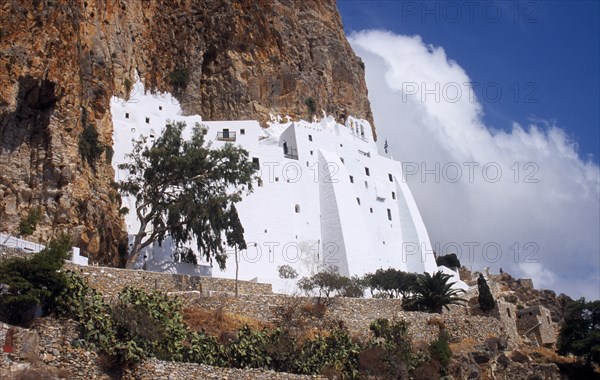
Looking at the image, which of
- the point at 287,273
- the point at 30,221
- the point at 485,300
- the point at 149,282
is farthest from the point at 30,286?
the point at 485,300

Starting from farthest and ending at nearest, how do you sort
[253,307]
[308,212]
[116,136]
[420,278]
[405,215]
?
[405,215] < [308,212] < [116,136] < [420,278] < [253,307]

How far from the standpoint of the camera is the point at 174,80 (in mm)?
47969

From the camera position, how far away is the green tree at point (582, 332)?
108 ft

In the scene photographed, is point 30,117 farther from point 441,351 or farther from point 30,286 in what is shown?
point 441,351

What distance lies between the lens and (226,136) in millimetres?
45188

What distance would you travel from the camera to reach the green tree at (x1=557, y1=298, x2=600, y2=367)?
33.0 m

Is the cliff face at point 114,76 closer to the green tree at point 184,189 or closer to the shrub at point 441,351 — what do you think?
the green tree at point 184,189

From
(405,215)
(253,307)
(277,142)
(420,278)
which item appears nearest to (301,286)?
(420,278)

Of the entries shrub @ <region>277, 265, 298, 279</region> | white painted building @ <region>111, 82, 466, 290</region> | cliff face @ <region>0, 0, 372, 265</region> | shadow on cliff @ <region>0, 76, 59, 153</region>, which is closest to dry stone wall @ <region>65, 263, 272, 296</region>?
cliff face @ <region>0, 0, 372, 265</region>

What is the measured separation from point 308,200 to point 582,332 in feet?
59.5

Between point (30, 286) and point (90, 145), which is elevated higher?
point (90, 145)

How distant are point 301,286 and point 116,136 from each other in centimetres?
1355

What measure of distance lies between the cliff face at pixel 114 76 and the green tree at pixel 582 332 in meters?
21.3

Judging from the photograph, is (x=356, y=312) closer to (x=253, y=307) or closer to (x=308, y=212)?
(x=253, y=307)
